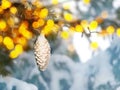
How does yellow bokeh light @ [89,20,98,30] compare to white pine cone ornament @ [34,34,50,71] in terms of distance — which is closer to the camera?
white pine cone ornament @ [34,34,50,71]

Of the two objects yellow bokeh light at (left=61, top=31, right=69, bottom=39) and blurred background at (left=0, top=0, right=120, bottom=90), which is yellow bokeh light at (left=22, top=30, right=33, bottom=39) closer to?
blurred background at (left=0, top=0, right=120, bottom=90)

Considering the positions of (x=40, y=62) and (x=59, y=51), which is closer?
(x=40, y=62)

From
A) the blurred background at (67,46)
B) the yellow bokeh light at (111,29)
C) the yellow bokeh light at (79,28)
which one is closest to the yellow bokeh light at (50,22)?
the blurred background at (67,46)

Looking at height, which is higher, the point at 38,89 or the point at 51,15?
the point at 51,15

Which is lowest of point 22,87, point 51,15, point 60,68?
point 22,87

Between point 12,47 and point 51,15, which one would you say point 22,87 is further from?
point 51,15

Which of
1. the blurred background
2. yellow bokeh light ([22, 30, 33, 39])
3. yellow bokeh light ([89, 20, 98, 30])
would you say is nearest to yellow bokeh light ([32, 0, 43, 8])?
the blurred background

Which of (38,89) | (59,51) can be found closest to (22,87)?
(38,89)
